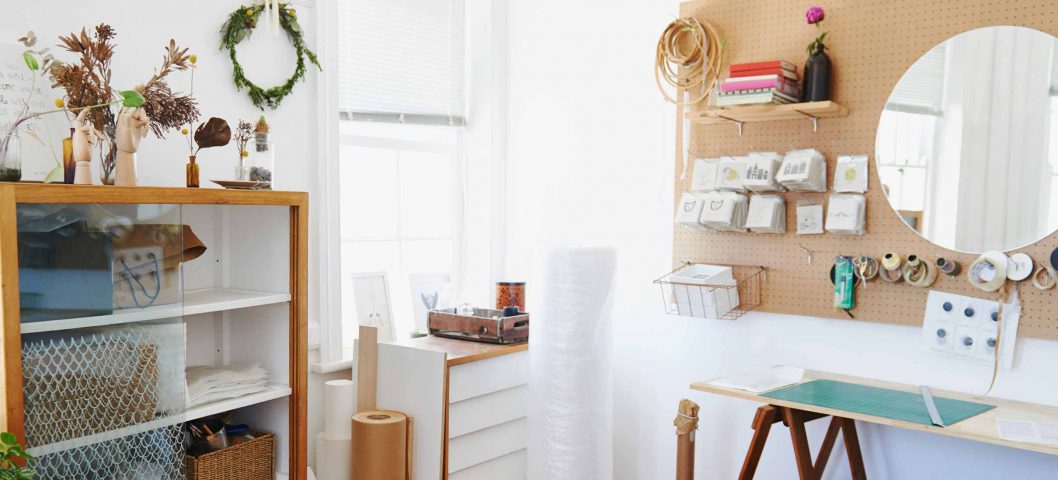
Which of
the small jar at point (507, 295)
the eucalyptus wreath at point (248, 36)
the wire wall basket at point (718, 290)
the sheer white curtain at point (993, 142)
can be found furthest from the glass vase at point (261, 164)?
the sheer white curtain at point (993, 142)

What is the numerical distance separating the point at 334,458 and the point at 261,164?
3.58ft

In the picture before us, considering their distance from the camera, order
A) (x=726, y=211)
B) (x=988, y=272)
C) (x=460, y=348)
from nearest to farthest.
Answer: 1. (x=988, y=272)
2. (x=726, y=211)
3. (x=460, y=348)

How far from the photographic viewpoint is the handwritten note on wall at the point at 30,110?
6.83 ft

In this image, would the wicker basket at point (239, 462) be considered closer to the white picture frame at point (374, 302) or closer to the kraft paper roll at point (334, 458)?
the kraft paper roll at point (334, 458)

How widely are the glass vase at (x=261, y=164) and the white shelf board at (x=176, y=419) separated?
64 centimetres

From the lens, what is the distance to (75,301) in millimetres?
1967

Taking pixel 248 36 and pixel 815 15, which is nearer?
pixel 815 15

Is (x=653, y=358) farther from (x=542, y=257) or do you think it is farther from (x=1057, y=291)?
(x=1057, y=291)

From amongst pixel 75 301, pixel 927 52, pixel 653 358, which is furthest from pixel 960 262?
pixel 75 301

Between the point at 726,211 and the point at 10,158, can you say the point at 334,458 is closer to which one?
the point at 10,158

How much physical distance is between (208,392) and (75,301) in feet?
1.75

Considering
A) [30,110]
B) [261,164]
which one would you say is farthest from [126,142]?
[261,164]

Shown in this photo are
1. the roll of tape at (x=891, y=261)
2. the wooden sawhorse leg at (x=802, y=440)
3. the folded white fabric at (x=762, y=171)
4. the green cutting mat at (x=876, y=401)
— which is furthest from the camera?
the folded white fabric at (x=762, y=171)

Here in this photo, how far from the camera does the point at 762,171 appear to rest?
279 centimetres
